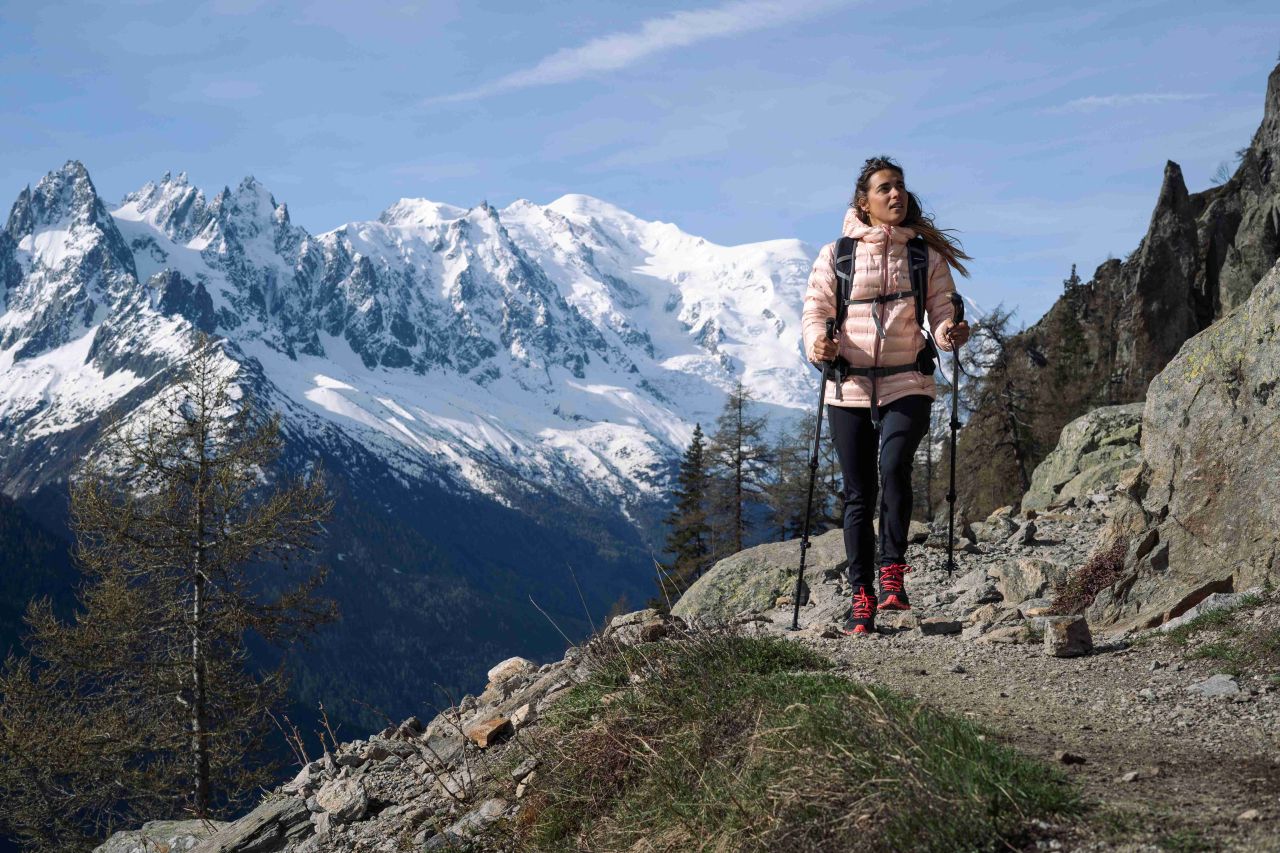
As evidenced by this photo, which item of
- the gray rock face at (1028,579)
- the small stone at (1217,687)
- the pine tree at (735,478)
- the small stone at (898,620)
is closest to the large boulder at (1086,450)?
the gray rock face at (1028,579)

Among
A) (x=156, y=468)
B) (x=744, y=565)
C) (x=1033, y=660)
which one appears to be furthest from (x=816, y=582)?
(x=156, y=468)

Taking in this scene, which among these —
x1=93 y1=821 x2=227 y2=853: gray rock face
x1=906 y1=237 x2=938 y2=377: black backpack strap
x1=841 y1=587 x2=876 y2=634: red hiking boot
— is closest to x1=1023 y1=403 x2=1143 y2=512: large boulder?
x1=841 y1=587 x2=876 y2=634: red hiking boot

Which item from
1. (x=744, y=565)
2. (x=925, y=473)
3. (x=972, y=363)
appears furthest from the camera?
(x=925, y=473)

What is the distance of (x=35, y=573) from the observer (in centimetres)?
15450

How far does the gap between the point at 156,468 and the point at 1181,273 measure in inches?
1606

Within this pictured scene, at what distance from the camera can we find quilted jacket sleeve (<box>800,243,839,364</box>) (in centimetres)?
773

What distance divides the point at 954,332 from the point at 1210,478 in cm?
238

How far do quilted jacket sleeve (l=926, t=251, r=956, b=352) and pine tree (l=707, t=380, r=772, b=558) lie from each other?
3095 cm

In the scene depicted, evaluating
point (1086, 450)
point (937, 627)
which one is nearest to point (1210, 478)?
point (937, 627)

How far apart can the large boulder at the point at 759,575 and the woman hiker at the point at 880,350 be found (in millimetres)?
5532

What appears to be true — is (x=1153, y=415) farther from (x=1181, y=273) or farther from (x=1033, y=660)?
(x=1181, y=273)

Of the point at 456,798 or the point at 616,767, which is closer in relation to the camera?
the point at 616,767

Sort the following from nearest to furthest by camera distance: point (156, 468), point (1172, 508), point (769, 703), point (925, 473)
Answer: point (769, 703), point (1172, 508), point (156, 468), point (925, 473)

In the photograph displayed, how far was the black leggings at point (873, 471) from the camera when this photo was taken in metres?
7.55
